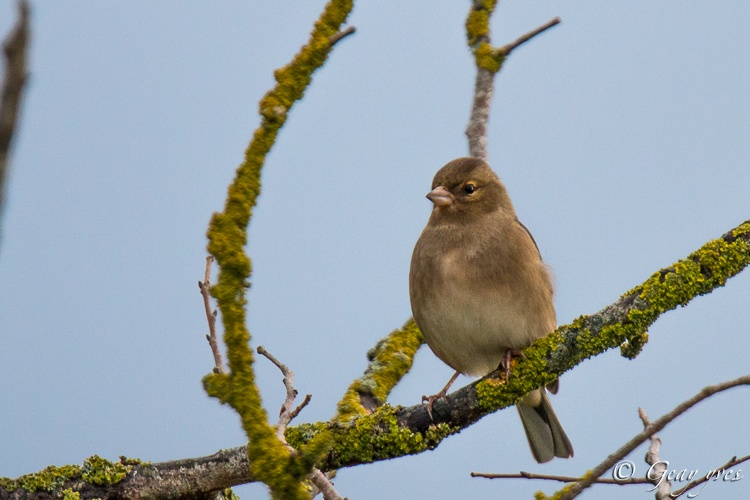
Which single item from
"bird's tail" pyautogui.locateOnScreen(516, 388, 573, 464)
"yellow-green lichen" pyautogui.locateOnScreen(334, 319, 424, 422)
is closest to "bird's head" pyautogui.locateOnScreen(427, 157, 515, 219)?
"yellow-green lichen" pyautogui.locateOnScreen(334, 319, 424, 422)

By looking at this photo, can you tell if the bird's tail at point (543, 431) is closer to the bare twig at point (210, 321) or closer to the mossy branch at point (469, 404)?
the mossy branch at point (469, 404)

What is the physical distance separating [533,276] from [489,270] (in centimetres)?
28

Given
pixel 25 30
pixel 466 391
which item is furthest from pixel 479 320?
pixel 25 30

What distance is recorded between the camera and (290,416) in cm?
356

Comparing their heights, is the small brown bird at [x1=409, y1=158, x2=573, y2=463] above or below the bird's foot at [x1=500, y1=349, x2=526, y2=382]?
above

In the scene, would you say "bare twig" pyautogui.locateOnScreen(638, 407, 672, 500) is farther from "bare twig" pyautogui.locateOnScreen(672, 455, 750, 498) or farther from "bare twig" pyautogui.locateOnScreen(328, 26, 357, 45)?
"bare twig" pyautogui.locateOnScreen(328, 26, 357, 45)

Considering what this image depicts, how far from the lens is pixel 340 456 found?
4418 mm

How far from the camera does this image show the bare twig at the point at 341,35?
3.26 meters

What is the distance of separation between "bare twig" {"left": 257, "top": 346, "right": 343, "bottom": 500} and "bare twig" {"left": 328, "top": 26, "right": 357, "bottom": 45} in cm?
139

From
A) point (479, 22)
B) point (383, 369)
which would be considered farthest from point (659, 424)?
point (479, 22)

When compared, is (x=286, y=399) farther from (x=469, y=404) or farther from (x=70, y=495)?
(x=70, y=495)

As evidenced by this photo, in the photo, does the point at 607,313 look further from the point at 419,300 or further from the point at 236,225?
the point at 236,225

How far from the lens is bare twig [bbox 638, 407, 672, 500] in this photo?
13.3ft

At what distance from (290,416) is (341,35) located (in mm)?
1481
